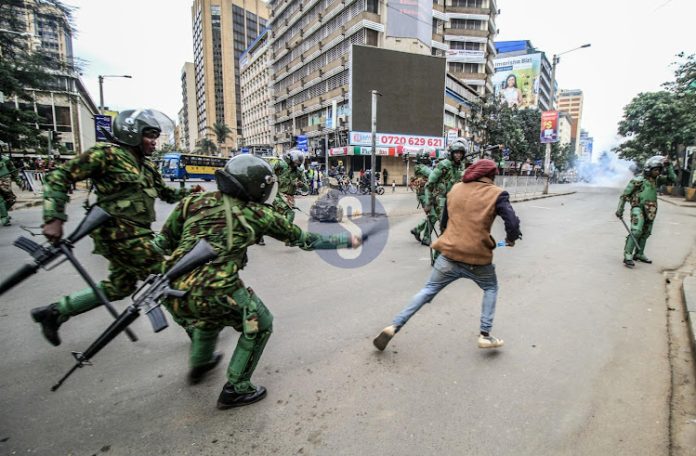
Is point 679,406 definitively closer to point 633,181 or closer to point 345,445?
point 345,445

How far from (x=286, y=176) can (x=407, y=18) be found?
35.1 meters

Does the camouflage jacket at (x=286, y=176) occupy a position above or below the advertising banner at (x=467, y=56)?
below

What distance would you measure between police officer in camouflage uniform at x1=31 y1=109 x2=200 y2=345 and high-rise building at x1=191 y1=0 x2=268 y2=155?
10174 cm

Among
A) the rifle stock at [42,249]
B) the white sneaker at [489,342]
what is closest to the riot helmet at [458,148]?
the white sneaker at [489,342]

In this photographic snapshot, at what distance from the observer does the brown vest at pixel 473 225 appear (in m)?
2.97

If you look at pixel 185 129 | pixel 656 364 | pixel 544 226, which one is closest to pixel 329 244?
pixel 656 364

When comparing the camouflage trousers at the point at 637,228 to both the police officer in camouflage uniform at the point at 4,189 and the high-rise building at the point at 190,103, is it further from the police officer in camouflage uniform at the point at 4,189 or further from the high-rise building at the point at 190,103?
the high-rise building at the point at 190,103

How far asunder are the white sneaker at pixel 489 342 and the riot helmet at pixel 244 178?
87.3 inches

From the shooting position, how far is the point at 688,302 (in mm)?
4023

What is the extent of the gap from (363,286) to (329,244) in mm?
2503

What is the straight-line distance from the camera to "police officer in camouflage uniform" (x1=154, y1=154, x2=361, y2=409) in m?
2.10

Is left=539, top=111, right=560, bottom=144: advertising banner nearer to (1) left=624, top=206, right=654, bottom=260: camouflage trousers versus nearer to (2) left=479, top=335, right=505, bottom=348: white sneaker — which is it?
(1) left=624, top=206, right=654, bottom=260: camouflage trousers

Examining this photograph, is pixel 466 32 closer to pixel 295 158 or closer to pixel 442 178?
pixel 295 158

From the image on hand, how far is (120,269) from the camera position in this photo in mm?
2926
